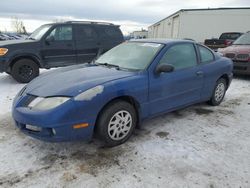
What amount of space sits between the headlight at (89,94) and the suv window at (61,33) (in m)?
5.13

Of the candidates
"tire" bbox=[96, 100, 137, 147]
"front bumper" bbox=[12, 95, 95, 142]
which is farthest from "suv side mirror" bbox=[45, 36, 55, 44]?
"tire" bbox=[96, 100, 137, 147]

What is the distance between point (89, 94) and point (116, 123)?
2.00ft

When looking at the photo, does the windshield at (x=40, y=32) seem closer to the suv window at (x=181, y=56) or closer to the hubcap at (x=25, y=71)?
the hubcap at (x=25, y=71)

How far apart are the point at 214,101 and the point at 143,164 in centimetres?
286

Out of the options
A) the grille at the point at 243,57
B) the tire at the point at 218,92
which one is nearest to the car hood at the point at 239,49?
the grille at the point at 243,57

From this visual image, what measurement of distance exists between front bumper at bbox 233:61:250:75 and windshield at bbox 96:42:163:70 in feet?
16.2

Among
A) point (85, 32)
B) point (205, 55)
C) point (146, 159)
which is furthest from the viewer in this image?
point (85, 32)

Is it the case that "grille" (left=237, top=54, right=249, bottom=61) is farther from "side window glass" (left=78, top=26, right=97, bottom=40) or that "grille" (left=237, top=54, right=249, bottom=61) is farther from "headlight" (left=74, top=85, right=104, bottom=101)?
"headlight" (left=74, top=85, right=104, bottom=101)

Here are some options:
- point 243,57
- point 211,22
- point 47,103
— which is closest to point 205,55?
point 47,103

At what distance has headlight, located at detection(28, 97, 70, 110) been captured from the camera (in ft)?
9.65

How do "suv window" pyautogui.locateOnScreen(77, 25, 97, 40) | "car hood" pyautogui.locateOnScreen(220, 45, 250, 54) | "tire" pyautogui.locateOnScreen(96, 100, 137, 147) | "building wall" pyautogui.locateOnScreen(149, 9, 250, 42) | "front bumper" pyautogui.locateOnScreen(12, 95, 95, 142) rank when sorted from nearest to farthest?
1. "front bumper" pyautogui.locateOnScreen(12, 95, 95, 142)
2. "tire" pyautogui.locateOnScreen(96, 100, 137, 147)
3. "car hood" pyautogui.locateOnScreen(220, 45, 250, 54)
4. "suv window" pyautogui.locateOnScreen(77, 25, 97, 40)
5. "building wall" pyautogui.locateOnScreen(149, 9, 250, 42)

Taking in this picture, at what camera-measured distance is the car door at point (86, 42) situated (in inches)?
320

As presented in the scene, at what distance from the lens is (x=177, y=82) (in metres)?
4.03

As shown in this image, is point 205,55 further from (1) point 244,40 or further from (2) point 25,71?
(2) point 25,71
